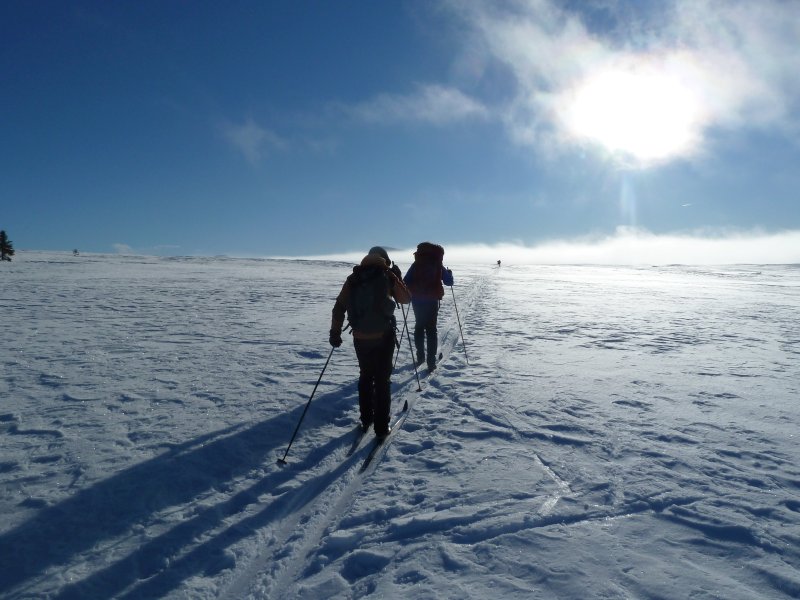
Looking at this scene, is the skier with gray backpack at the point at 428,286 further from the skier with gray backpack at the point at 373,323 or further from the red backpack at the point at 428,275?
the skier with gray backpack at the point at 373,323

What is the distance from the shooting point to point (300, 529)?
11.8 feet

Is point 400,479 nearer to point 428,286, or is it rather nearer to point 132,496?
point 132,496

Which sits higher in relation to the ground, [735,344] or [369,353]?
[369,353]

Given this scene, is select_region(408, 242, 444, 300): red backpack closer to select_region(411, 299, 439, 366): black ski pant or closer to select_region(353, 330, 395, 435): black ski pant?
select_region(411, 299, 439, 366): black ski pant

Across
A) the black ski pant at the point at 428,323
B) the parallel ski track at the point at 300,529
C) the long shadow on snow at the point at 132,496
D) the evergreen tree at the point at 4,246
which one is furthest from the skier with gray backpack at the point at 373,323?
the evergreen tree at the point at 4,246

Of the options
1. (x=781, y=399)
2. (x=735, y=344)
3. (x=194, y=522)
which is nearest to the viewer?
(x=194, y=522)

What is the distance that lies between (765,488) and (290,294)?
65.3 ft

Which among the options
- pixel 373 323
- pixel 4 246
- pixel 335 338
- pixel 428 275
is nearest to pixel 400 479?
pixel 373 323

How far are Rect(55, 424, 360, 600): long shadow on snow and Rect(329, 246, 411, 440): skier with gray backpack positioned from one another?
1.25m

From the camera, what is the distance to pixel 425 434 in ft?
18.0

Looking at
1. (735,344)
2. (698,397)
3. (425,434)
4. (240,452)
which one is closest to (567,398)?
(698,397)

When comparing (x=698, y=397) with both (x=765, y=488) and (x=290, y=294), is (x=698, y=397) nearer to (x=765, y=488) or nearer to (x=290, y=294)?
(x=765, y=488)

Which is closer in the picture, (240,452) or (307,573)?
(307,573)

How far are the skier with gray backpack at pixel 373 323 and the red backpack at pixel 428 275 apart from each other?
9.53 ft
